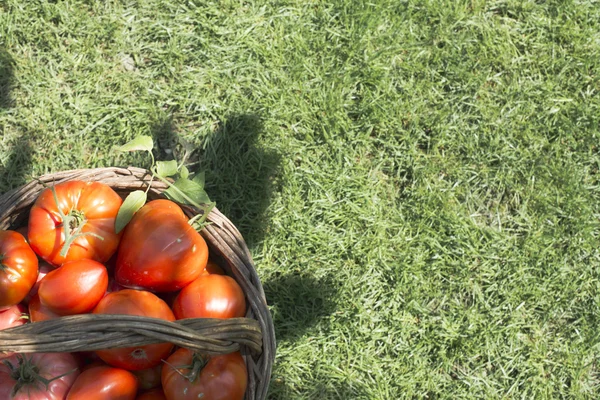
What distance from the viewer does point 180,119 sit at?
2805 mm

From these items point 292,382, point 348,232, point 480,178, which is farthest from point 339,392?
point 480,178

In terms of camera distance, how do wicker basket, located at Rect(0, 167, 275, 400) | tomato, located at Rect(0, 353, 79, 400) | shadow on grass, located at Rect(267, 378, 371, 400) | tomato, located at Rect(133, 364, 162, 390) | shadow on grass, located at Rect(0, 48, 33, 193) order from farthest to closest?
shadow on grass, located at Rect(0, 48, 33, 193), shadow on grass, located at Rect(267, 378, 371, 400), tomato, located at Rect(133, 364, 162, 390), tomato, located at Rect(0, 353, 79, 400), wicker basket, located at Rect(0, 167, 275, 400)

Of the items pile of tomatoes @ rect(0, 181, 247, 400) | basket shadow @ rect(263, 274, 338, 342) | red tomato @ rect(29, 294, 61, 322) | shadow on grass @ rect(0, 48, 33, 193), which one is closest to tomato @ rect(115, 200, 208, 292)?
pile of tomatoes @ rect(0, 181, 247, 400)

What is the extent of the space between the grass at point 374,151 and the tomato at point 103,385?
89 centimetres

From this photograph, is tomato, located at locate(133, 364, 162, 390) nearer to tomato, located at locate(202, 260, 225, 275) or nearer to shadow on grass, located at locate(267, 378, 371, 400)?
tomato, located at locate(202, 260, 225, 275)

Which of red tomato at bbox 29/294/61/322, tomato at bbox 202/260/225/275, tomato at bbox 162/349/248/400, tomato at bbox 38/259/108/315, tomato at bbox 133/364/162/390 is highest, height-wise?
tomato at bbox 38/259/108/315

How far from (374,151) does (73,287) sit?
5.17 ft

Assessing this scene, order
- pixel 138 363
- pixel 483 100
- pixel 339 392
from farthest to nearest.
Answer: pixel 483 100 → pixel 339 392 → pixel 138 363

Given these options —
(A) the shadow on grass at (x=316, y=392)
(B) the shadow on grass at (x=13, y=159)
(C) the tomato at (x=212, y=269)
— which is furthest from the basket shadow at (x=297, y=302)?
(B) the shadow on grass at (x=13, y=159)

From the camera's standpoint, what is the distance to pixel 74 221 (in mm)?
1885

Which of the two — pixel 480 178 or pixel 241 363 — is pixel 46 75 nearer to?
pixel 241 363

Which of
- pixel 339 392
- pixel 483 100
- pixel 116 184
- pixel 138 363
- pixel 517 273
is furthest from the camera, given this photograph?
pixel 483 100

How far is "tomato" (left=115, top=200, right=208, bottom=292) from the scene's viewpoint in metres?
1.84

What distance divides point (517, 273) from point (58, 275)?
77.4 inches
